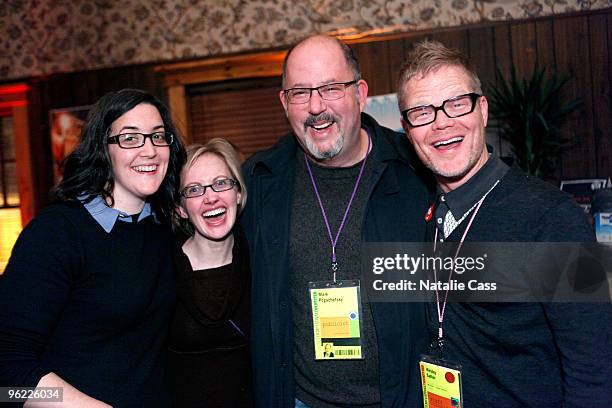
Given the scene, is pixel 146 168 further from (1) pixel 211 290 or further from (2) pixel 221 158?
(1) pixel 211 290

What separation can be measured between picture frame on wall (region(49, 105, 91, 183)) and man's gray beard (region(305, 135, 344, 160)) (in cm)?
364

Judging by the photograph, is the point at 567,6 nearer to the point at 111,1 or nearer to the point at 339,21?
the point at 339,21

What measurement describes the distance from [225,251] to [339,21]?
9.44ft

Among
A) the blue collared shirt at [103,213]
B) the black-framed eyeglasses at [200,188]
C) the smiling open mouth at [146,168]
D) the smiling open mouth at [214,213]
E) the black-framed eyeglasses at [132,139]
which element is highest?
the black-framed eyeglasses at [132,139]

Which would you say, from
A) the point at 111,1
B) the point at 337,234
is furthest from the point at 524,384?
the point at 111,1

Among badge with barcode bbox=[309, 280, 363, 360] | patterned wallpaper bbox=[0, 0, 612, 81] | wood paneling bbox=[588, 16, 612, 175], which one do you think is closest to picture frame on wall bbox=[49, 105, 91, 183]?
patterned wallpaper bbox=[0, 0, 612, 81]

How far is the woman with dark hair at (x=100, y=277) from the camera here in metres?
1.48

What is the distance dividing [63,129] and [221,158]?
3576mm

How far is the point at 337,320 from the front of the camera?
183 centimetres

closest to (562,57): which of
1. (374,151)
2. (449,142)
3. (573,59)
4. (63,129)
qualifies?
(573,59)

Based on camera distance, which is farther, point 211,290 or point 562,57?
point 562,57

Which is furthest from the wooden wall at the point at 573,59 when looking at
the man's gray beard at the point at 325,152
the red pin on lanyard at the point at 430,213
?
the red pin on lanyard at the point at 430,213

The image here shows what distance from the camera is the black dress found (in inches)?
74.6

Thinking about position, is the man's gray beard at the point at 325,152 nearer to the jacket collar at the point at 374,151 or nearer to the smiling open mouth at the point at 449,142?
the jacket collar at the point at 374,151
